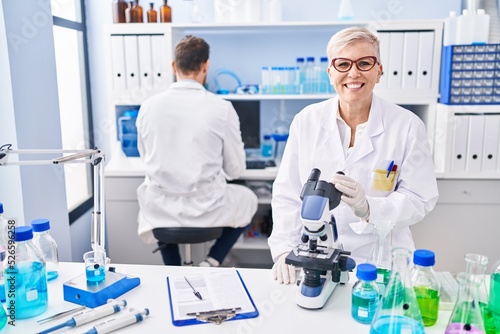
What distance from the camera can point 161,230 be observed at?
7.51 feet

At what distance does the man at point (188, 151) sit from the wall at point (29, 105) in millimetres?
426

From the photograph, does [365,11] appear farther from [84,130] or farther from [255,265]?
[84,130]

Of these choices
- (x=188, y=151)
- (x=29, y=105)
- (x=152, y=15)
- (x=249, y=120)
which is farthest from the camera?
(x=249, y=120)

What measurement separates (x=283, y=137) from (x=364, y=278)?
2.02 metres

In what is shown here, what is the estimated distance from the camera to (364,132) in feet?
5.38

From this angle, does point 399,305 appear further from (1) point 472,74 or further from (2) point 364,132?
(1) point 472,74

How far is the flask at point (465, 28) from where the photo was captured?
8.54ft

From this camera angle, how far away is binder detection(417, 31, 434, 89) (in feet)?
8.65

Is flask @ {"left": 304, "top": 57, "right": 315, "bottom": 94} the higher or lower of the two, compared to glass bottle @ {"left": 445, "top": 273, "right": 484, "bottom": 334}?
higher

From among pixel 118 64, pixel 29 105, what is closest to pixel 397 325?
pixel 29 105

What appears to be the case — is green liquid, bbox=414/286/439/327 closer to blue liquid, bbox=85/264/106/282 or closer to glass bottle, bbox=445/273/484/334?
glass bottle, bbox=445/273/484/334

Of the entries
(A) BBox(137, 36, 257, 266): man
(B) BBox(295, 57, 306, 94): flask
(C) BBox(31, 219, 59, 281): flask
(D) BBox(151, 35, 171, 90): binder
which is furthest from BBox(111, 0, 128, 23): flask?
(C) BBox(31, 219, 59, 281): flask

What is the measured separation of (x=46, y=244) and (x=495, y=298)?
1.17 meters

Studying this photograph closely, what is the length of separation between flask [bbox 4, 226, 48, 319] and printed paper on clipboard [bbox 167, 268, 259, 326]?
322 mm
